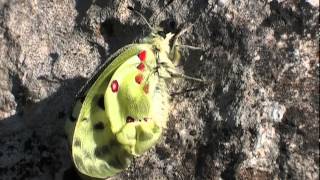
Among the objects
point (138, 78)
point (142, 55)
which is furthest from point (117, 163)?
point (142, 55)

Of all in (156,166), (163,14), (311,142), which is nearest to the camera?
(311,142)

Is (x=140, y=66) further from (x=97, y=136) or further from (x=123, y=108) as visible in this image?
(x=97, y=136)

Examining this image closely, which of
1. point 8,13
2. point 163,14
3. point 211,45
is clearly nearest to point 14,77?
point 8,13

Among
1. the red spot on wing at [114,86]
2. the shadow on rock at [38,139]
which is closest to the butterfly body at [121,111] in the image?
the red spot on wing at [114,86]

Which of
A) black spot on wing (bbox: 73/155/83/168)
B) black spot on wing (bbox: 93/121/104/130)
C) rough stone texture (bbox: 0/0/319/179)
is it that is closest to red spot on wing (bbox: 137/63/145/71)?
rough stone texture (bbox: 0/0/319/179)

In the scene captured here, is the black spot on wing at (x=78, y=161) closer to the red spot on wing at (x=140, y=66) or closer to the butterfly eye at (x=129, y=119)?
the butterfly eye at (x=129, y=119)

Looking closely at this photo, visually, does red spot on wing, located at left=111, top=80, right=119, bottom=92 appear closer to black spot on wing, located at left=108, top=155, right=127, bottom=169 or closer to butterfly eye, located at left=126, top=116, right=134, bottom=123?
butterfly eye, located at left=126, top=116, right=134, bottom=123

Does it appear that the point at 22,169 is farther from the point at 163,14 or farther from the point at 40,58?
the point at 163,14
